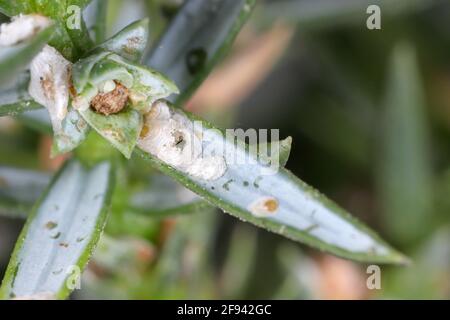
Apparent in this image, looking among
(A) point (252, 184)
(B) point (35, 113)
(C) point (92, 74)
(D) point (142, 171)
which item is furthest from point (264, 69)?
(C) point (92, 74)

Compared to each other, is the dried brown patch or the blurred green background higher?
the blurred green background

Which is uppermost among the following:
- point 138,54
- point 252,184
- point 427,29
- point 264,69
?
point 427,29

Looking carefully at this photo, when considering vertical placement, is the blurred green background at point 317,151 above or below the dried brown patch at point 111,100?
above

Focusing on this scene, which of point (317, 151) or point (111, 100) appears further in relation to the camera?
point (317, 151)

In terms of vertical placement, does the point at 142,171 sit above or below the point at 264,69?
below

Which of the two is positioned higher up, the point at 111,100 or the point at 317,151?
the point at 317,151

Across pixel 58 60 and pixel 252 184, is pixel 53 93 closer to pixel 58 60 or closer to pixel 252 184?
pixel 58 60

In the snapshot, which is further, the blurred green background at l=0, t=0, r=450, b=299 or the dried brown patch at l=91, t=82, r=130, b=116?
the blurred green background at l=0, t=0, r=450, b=299
